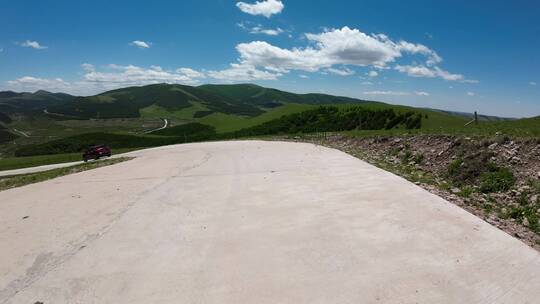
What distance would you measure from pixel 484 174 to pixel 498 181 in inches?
33.7

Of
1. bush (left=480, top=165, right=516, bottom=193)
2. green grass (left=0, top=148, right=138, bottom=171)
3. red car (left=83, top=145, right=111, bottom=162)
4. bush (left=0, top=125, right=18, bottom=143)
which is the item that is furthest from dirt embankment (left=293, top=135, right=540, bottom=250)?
bush (left=0, top=125, right=18, bottom=143)

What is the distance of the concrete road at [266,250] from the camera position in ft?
18.7

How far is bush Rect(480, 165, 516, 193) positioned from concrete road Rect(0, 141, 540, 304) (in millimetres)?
2052

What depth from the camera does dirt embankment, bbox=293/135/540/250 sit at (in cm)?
868

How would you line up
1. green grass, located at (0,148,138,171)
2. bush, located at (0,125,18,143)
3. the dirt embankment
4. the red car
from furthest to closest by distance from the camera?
bush, located at (0,125,18,143) < green grass, located at (0,148,138,171) < the red car < the dirt embankment

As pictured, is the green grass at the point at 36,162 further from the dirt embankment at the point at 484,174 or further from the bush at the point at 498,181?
the bush at the point at 498,181

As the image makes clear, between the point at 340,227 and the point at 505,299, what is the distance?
12.0 feet

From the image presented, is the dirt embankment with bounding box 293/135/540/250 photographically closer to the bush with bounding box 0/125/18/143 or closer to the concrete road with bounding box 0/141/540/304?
the concrete road with bounding box 0/141/540/304

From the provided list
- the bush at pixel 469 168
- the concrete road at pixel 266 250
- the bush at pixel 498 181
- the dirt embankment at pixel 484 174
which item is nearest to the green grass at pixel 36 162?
the concrete road at pixel 266 250

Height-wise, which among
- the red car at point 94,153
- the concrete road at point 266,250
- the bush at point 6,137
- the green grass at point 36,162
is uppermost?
the concrete road at point 266,250

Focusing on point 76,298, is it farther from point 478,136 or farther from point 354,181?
point 478,136

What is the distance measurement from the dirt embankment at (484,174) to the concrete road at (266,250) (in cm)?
91

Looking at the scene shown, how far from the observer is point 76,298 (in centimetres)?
584

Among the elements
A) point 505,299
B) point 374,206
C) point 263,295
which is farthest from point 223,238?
point 505,299
